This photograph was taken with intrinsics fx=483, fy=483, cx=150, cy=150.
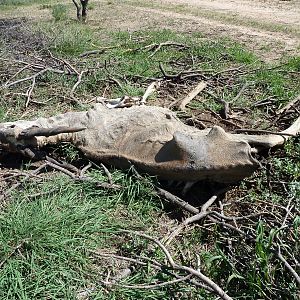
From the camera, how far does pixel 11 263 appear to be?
9.01 feet

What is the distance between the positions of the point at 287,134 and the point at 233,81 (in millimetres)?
2219

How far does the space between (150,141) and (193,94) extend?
1.80 metres

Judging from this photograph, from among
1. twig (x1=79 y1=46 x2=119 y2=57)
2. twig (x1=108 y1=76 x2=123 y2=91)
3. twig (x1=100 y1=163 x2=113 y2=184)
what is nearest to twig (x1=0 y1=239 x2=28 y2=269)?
twig (x1=100 y1=163 x2=113 y2=184)

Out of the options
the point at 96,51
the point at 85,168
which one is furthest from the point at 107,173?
the point at 96,51

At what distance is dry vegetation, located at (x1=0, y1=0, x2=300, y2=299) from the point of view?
266cm

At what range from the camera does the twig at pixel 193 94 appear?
506cm

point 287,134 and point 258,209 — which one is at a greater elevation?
point 287,134

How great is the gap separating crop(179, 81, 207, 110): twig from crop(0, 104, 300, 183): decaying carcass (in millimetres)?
1047

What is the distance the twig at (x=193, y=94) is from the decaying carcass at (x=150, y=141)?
105 cm

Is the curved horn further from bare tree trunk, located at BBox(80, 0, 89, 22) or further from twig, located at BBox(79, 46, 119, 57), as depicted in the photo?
bare tree trunk, located at BBox(80, 0, 89, 22)

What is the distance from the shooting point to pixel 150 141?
3.61m

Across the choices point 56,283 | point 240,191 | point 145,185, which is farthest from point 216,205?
point 56,283

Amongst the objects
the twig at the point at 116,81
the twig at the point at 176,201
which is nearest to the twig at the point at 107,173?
the twig at the point at 176,201

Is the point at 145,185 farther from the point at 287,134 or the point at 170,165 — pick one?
the point at 287,134
